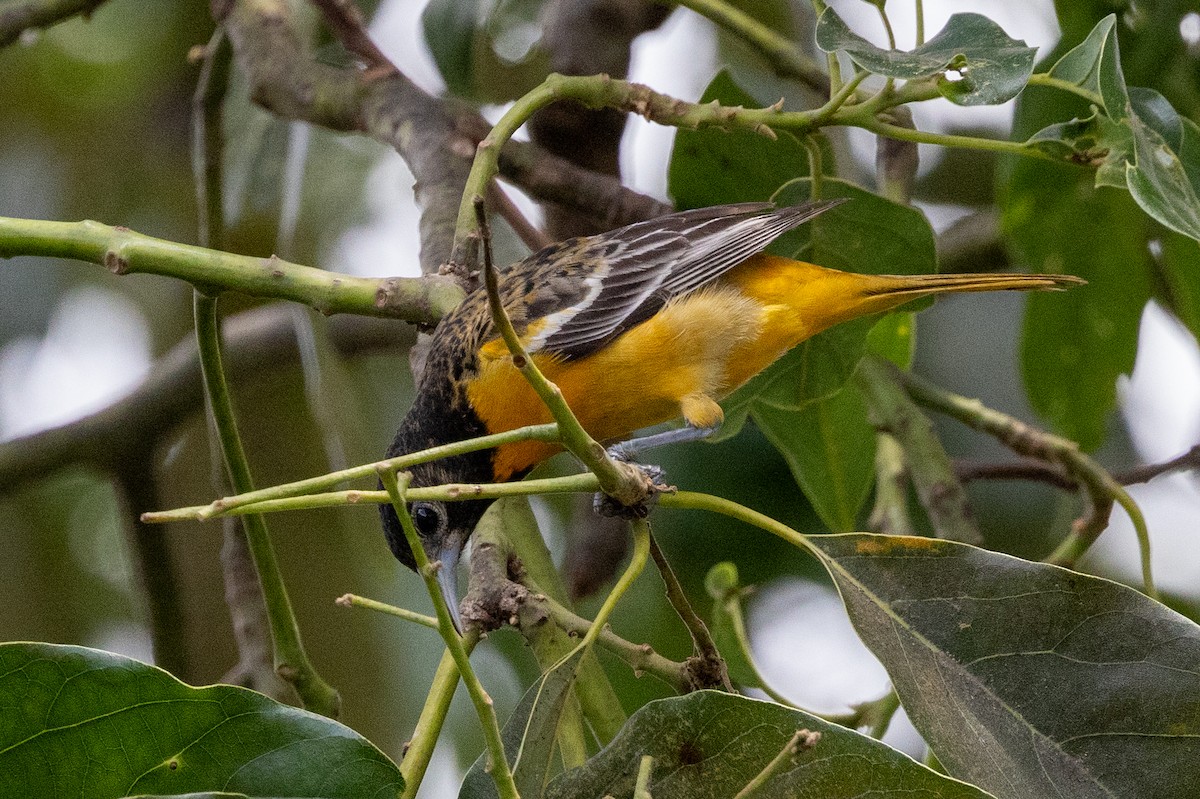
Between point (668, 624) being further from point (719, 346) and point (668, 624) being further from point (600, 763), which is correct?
point (600, 763)

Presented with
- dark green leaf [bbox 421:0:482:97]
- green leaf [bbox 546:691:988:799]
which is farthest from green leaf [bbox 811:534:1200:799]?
dark green leaf [bbox 421:0:482:97]

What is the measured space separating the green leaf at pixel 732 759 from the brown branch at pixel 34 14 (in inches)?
104

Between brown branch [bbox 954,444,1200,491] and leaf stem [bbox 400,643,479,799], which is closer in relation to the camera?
leaf stem [bbox 400,643,479,799]

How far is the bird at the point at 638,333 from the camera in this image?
2621 millimetres

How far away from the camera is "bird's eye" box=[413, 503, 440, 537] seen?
2.56 m

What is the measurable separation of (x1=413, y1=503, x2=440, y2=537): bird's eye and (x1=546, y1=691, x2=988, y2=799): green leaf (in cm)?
104

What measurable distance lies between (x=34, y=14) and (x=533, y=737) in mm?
2675

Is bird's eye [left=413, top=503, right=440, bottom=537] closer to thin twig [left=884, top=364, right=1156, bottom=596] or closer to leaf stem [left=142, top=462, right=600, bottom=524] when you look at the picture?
leaf stem [left=142, top=462, right=600, bottom=524]

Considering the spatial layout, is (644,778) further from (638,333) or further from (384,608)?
(638,333)

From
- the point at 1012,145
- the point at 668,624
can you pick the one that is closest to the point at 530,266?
the point at 1012,145

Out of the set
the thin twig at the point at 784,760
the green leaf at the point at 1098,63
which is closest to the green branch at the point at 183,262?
the thin twig at the point at 784,760

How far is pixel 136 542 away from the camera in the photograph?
11.1 ft

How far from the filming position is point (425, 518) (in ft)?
8.46

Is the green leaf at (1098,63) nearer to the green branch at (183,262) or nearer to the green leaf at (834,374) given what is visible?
the green leaf at (834,374)
